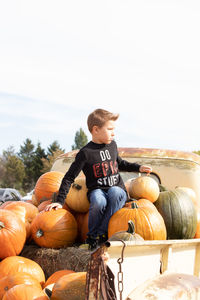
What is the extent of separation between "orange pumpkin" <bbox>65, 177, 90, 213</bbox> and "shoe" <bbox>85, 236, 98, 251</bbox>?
17.6 inches

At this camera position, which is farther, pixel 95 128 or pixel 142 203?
pixel 95 128

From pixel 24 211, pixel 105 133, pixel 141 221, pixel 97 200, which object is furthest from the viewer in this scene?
pixel 24 211

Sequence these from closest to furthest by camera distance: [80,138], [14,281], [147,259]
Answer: [147,259], [14,281], [80,138]

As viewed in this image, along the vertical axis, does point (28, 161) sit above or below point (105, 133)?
below

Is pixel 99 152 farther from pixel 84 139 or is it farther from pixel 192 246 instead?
pixel 84 139

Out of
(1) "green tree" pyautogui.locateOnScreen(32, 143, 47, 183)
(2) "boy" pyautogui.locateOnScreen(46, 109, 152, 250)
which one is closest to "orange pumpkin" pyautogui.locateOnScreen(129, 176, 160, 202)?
(2) "boy" pyautogui.locateOnScreen(46, 109, 152, 250)

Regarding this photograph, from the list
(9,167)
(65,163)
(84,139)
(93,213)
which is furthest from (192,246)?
(84,139)

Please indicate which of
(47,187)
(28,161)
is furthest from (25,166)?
(47,187)

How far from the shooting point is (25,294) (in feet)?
9.07

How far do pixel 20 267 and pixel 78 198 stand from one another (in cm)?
109

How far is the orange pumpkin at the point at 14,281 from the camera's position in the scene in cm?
311

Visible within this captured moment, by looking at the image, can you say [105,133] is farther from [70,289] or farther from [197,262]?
[70,289]

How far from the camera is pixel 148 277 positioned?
2615mm

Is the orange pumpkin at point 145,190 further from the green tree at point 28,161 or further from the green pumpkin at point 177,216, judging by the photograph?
the green tree at point 28,161
